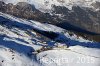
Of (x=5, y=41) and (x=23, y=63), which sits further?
(x=5, y=41)

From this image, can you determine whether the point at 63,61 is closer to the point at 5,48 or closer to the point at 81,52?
the point at 81,52

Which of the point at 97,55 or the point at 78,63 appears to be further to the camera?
the point at 97,55

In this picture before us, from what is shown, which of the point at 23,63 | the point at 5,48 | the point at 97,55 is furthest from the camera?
the point at 97,55

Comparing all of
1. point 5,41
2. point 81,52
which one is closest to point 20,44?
point 5,41

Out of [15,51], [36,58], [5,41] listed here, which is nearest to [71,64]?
[36,58]

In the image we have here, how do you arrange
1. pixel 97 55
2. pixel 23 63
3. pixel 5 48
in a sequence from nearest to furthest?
pixel 23 63 → pixel 5 48 → pixel 97 55

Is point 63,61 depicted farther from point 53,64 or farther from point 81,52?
point 81,52

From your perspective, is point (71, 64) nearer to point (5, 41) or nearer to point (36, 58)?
point (36, 58)

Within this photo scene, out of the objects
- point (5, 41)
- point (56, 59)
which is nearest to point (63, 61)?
point (56, 59)
